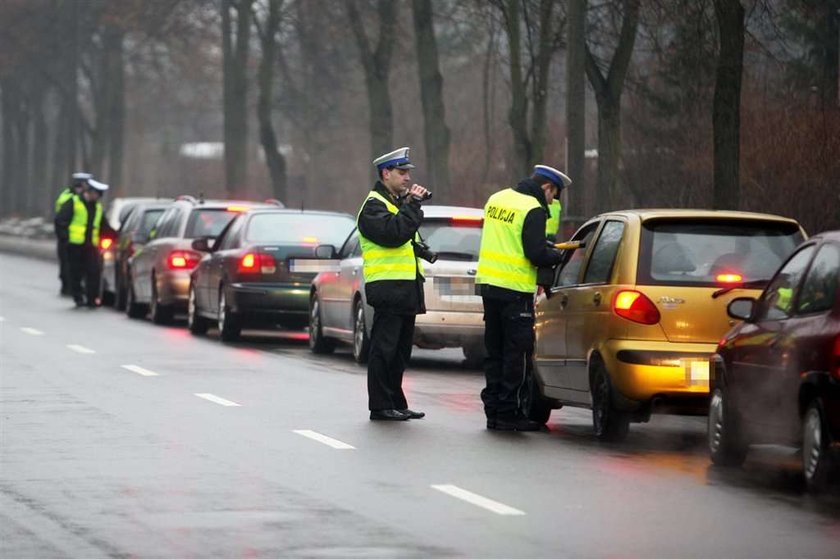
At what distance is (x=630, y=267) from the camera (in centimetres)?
1319

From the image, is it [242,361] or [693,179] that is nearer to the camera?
[242,361]

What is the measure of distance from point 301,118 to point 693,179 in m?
31.9

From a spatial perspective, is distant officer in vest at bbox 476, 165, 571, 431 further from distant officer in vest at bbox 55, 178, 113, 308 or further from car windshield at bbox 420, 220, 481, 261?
distant officer in vest at bbox 55, 178, 113, 308

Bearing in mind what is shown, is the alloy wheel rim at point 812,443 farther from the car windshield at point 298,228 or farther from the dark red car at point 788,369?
the car windshield at point 298,228

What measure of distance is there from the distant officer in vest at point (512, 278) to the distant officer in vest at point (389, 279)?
2.28 ft

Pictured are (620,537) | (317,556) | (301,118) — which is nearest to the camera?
(317,556)

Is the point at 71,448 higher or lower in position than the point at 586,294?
lower

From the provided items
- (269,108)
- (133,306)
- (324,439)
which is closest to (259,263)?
(133,306)

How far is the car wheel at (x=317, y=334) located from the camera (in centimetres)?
2233

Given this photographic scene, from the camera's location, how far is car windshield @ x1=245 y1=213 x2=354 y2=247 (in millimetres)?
23859

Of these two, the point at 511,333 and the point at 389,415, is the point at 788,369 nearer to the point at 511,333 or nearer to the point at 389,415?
the point at 511,333

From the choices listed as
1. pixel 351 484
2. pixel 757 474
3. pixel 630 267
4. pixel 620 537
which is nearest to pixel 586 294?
pixel 630 267

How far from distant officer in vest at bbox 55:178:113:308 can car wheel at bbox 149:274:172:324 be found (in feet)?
12.6

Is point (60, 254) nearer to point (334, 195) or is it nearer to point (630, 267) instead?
point (630, 267)
